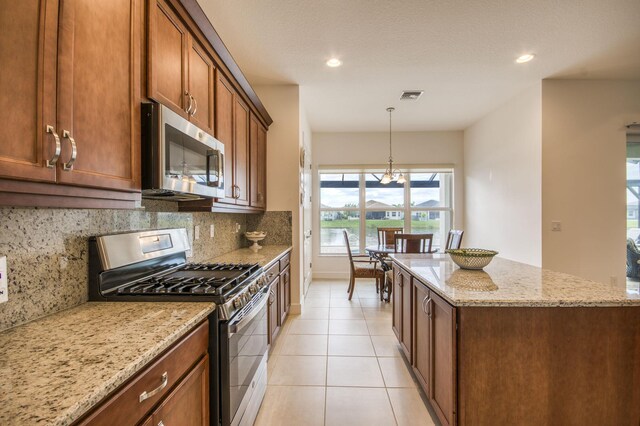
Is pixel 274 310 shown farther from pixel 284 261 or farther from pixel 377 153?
pixel 377 153

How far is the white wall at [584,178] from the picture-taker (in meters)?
3.44

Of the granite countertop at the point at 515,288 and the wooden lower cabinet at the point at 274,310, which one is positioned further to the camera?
the wooden lower cabinet at the point at 274,310

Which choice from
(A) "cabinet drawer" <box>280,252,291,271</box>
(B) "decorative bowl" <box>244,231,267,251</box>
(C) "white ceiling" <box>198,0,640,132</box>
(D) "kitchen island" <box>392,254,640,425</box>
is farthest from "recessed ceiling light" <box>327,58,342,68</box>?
(D) "kitchen island" <box>392,254,640,425</box>

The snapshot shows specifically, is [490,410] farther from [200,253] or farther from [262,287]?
[200,253]

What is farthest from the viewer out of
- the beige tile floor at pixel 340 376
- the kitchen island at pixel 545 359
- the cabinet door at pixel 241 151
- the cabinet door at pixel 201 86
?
the cabinet door at pixel 241 151

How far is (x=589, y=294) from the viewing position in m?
1.43

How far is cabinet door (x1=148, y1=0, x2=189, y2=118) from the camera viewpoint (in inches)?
52.5

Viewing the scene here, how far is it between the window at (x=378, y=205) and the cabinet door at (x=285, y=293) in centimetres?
233

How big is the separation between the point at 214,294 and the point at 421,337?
1.35 meters

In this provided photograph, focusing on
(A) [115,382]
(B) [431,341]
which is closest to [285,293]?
(B) [431,341]

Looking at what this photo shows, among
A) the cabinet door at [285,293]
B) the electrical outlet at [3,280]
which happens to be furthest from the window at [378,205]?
the electrical outlet at [3,280]

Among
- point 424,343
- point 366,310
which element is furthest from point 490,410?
point 366,310

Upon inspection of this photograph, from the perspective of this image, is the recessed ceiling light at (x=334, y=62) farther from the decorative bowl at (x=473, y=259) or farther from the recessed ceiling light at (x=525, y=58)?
the decorative bowl at (x=473, y=259)

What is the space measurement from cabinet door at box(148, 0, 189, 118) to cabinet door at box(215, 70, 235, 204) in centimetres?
48
